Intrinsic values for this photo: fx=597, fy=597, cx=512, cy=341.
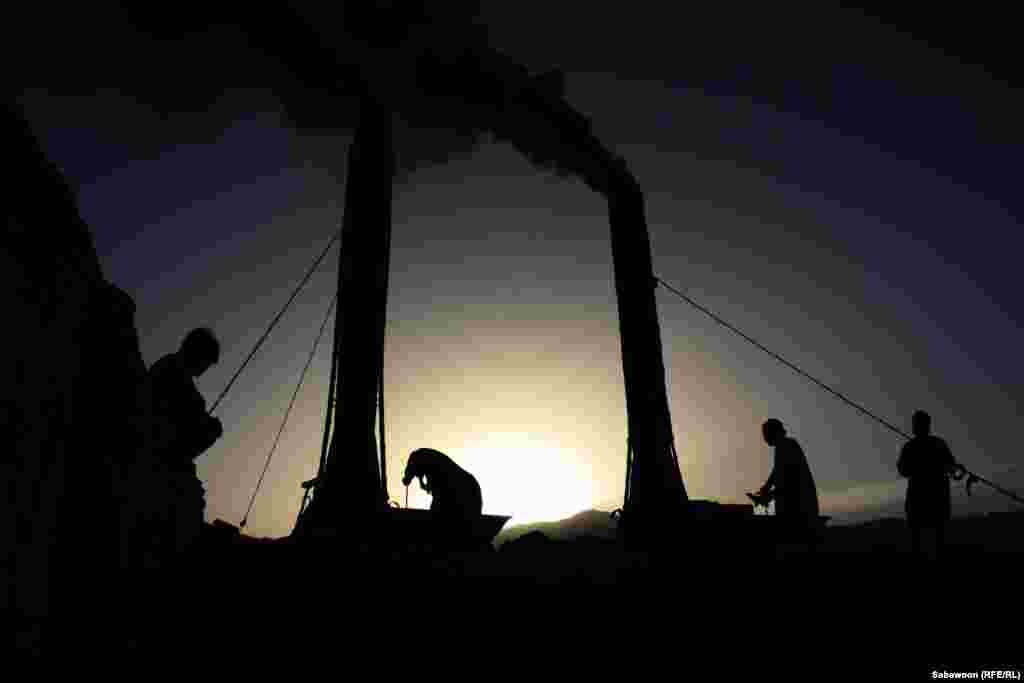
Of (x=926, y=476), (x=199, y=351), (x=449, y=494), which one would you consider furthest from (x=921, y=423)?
(x=199, y=351)

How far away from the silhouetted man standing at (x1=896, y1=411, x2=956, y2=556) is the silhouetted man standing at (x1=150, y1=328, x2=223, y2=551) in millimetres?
7338

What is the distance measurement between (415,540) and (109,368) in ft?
11.2

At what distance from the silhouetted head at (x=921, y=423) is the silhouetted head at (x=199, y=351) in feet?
24.6

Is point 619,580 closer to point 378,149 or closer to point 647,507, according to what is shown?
point 647,507

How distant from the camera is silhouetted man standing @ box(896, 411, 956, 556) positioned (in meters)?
6.85

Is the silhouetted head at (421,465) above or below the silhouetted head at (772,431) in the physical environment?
below

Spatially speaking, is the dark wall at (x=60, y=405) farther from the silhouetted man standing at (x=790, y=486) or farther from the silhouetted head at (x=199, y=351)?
the silhouetted man standing at (x=790, y=486)

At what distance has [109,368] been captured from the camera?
2.45m

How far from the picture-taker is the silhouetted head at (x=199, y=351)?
12.9ft

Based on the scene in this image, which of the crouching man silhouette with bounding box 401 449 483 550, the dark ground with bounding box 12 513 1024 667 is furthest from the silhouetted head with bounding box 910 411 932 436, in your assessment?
the crouching man silhouette with bounding box 401 449 483 550

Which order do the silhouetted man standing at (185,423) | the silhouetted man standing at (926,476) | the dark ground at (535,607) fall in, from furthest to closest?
the silhouetted man standing at (926,476), the silhouetted man standing at (185,423), the dark ground at (535,607)

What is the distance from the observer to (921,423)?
7.09m

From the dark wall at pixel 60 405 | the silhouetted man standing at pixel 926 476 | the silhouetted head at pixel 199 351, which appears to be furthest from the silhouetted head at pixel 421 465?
the silhouetted man standing at pixel 926 476

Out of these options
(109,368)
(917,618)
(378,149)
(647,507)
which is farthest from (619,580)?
(378,149)
